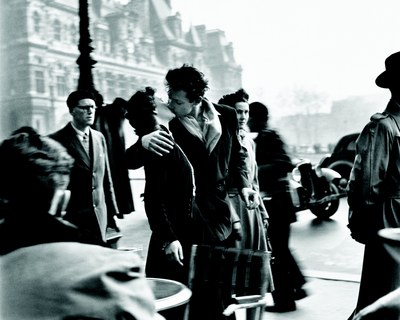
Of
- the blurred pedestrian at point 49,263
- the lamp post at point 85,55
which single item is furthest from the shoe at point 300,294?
the blurred pedestrian at point 49,263

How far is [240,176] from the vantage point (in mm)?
4098

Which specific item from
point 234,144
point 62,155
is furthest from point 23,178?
point 234,144

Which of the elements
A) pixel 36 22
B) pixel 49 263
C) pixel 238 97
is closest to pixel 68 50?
pixel 36 22

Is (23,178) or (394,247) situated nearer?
(23,178)

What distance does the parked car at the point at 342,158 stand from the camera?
12586 millimetres

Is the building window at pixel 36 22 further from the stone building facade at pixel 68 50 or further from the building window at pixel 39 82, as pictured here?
the building window at pixel 39 82

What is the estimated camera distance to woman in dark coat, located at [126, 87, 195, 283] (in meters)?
3.10

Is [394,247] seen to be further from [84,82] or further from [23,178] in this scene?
[84,82]

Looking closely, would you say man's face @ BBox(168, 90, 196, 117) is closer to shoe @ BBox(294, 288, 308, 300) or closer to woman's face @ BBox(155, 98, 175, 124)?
woman's face @ BBox(155, 98, 175, 124)

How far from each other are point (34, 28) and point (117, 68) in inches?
100

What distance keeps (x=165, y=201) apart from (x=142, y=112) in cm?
55

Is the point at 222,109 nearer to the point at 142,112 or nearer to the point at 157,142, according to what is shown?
the point at 142,112

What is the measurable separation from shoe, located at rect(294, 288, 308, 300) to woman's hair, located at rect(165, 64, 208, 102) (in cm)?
223

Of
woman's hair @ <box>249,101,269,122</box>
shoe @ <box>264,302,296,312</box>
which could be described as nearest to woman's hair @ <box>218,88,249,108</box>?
woman's hair @ <box>249,101,269,122</box>
